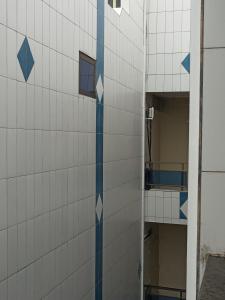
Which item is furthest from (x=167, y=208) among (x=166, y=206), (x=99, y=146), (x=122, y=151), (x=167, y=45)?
(x=167, y=45)

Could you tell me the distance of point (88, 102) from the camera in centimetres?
406

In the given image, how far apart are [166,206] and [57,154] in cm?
279

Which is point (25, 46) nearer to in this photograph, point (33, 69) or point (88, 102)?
point (33, 69)

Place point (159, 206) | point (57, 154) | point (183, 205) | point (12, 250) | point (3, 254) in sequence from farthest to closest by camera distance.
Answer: point (159, 206), point (183, 205), point (57, 154), point (12, 250), point (3, 254)

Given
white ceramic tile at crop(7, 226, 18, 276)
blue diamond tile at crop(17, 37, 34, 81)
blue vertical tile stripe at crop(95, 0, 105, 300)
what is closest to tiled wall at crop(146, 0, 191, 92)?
blue vertical tile stripe at crop(95, 0, 105, 300)

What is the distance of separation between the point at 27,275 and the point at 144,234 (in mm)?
3345

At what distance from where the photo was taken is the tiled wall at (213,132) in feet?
3.84

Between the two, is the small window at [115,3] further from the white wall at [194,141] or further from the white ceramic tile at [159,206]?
the white wall at [194,141]

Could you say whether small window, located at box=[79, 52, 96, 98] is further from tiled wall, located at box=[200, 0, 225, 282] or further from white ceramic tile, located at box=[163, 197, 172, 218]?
tiled wall, located at box=[200, 0, 225, 282]

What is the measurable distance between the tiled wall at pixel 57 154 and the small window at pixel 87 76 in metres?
0.08

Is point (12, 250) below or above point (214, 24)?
below

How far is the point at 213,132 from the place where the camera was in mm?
1178

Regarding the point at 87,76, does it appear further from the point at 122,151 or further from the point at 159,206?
the point at 159,206

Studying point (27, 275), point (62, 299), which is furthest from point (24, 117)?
point (62, 299)
